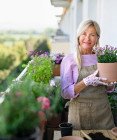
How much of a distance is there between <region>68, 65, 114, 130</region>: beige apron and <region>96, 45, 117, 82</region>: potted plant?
0.25 m

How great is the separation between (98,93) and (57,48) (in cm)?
980

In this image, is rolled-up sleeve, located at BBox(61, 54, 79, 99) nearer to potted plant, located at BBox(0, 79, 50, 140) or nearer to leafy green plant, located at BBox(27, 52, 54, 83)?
leafy green plant, located at BBox(27, 52, 54, 83)

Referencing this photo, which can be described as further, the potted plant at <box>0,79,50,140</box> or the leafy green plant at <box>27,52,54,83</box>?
the leafy green plant at <box>27,52,54,83</box>

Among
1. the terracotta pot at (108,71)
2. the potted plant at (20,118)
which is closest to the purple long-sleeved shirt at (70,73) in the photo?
the terracotta pot at (108,71)

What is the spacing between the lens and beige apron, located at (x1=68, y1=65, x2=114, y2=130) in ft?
6.97

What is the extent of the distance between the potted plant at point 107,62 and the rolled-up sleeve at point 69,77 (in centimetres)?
28

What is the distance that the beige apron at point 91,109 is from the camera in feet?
6.97

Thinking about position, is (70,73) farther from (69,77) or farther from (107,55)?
(107,55)

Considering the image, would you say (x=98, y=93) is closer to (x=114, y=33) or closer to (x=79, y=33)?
(x=79, y=33)

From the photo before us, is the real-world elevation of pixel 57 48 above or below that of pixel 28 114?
above

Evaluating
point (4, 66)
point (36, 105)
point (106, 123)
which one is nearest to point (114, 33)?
point (106, 123)

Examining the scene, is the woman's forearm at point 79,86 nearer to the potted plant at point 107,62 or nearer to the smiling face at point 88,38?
the potted plant at point 107,62

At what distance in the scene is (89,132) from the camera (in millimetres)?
1760

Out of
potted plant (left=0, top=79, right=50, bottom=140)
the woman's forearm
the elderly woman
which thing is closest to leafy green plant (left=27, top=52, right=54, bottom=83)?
the elderly woman
